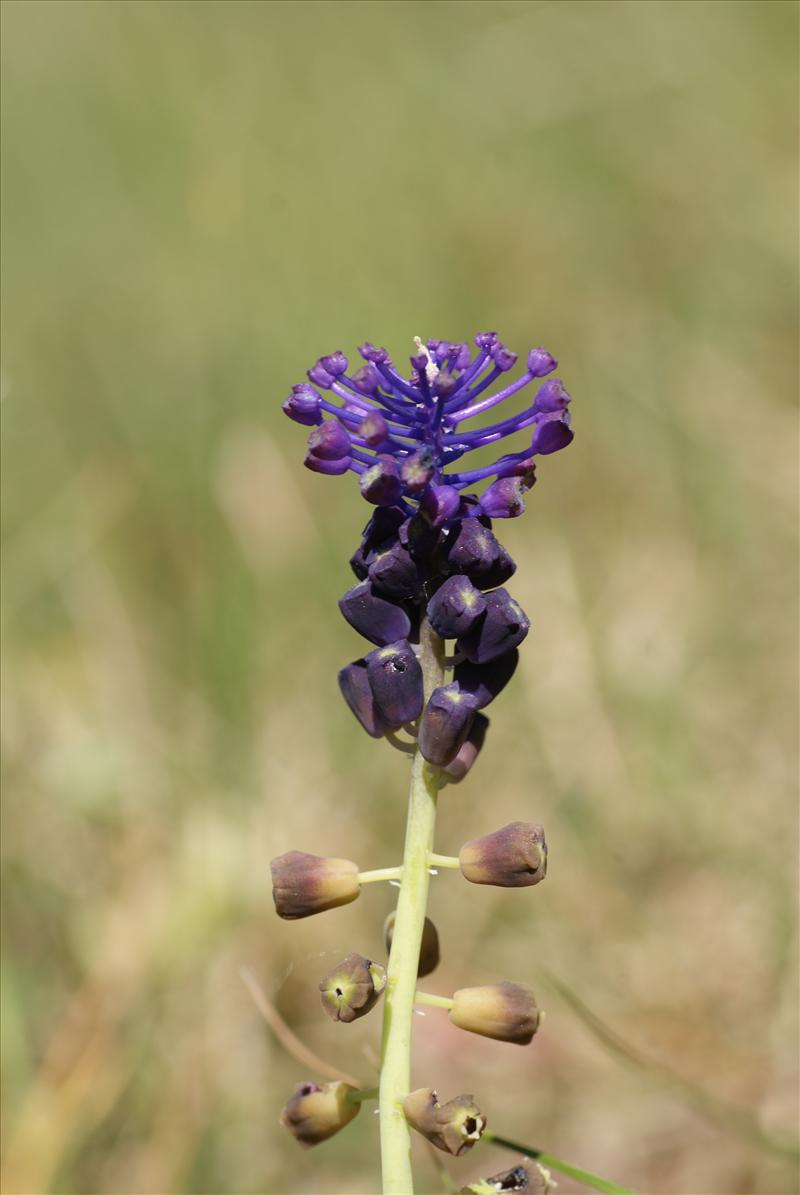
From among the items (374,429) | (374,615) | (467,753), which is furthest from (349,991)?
(374,429)

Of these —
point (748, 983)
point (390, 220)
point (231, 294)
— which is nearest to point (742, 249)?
point (390, 220)

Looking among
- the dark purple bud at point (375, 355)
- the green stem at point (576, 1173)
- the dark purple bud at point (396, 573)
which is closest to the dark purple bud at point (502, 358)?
the dark purple bud at point (375, 355)

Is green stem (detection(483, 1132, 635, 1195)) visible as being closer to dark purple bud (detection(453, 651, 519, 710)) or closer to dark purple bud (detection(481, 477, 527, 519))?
dark purple bud (detection(453, 651, 519, 710))

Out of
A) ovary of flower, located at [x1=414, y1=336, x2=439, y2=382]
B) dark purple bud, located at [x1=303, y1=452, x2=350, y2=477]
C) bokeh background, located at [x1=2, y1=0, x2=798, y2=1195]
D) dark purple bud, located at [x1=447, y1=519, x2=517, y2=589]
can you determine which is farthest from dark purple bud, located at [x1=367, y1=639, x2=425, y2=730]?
bokeh background, located at [x1=2, y1=0, x2=798, y2=1195]

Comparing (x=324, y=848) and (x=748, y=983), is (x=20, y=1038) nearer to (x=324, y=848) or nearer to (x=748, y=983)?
(x=324, y=848)

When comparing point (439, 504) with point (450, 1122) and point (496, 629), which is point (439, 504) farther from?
point (450, 1122)
